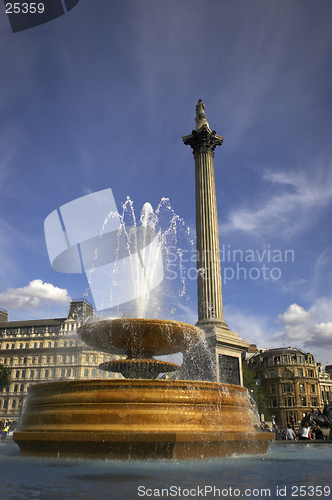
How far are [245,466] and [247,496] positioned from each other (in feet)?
7.05

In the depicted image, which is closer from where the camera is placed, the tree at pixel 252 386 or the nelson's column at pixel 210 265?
the nelson's column at pixel 210 265

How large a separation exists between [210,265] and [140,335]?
14.1 m

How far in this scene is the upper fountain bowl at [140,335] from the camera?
29.6 ft

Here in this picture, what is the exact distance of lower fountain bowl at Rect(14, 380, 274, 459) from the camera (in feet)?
19.3

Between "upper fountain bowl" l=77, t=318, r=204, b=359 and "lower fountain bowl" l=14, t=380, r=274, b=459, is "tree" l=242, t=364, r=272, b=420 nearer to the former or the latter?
"upper fountain bowl" l=77, t=318, r=204, b=359

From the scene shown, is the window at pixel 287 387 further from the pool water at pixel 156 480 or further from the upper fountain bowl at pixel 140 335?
the pool water at pixel 156 480

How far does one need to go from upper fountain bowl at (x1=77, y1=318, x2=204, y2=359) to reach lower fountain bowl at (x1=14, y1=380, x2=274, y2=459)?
215 cm


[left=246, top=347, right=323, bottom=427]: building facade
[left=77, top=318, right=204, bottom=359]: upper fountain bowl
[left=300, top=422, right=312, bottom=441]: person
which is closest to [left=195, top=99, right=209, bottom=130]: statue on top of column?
[left=77, top=318, right=204, bottom=359]: upper fountain bowl

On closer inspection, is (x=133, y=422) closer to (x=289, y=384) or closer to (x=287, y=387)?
(x=289, y=384)

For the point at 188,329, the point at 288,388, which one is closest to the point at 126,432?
the point at 188,329

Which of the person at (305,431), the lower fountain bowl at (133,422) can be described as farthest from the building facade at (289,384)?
the lower fountain bowl at (133,422)

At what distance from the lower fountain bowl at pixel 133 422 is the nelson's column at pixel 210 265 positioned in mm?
12237

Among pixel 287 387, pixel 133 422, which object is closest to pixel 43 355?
pixel 287 387

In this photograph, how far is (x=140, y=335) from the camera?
9336 mm
